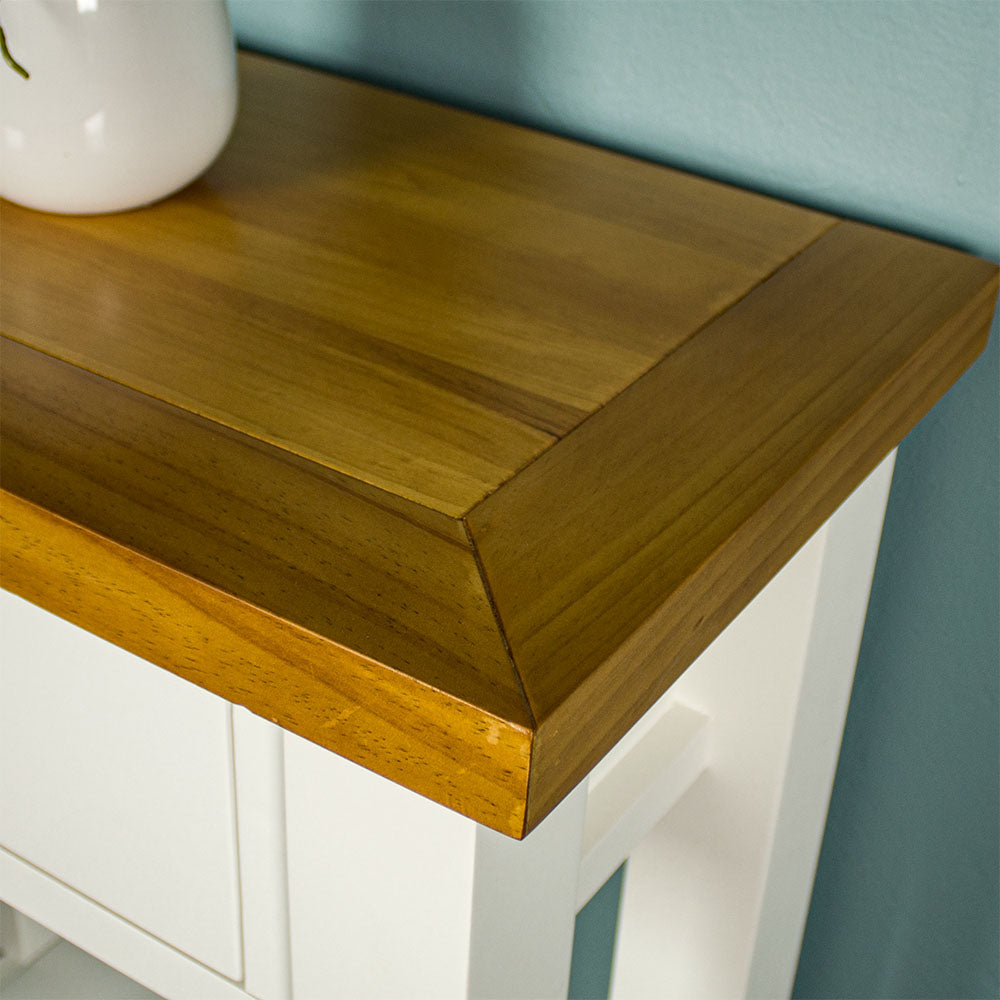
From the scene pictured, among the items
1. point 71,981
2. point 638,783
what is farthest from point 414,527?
point 71,981

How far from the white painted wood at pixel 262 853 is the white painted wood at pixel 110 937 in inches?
0.8

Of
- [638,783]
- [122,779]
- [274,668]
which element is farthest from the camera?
[638,783]

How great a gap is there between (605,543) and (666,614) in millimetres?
28

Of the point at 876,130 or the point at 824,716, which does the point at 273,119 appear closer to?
the point at 876,130

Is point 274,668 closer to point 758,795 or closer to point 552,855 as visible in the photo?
point 552,855

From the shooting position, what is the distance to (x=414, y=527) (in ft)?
1.14

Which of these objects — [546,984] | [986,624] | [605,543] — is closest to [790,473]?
[605,543]

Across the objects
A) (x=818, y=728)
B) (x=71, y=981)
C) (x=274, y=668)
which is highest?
(x=274, y=668)

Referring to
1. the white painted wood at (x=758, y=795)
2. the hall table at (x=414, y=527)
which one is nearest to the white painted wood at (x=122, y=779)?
the hall table at (x=414, y=527)

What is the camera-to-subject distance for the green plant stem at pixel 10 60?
1.51ft

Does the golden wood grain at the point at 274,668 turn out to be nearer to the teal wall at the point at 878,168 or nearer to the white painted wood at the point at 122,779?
the white painted wood at the point at 122,779

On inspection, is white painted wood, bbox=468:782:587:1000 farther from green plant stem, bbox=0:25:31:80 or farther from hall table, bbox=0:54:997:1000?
green plant stem, bbox=0:25:31:80

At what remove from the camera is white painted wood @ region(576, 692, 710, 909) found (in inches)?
21.2

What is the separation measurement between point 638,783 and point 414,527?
10.2 inches
